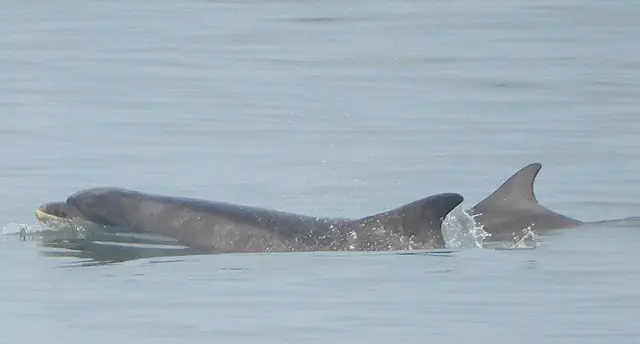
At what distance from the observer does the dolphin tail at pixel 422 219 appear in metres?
16.5

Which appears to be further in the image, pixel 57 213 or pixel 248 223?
pixel 57 213

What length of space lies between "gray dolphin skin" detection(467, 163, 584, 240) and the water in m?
0.44

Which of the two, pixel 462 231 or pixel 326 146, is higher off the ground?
pixel 326 146

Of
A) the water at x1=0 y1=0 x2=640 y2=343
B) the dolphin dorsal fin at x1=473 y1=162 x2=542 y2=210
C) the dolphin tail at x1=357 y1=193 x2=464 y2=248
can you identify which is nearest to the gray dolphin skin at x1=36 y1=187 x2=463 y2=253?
the dolphin tail at x1=357 y1=193 x2=464 y2=248

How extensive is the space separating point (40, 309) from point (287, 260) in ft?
8.26

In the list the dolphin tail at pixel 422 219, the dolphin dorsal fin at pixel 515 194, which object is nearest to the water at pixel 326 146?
the dolphin tail at pixel 422 219

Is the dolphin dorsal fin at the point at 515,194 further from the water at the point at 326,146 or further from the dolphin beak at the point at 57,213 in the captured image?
the dolphin beak at the point at 57,213

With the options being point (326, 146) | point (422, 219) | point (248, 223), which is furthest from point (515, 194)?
point (326, 146)

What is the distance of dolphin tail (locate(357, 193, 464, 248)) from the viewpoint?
16.5 meters

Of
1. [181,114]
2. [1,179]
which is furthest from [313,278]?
[181,114]

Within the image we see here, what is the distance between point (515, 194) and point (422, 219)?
2.88 metres

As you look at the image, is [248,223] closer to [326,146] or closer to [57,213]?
[57,213]

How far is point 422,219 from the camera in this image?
16734 mm

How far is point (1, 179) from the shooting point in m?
21.5
